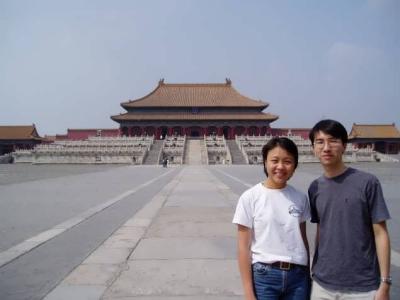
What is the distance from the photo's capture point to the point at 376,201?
2363 mm

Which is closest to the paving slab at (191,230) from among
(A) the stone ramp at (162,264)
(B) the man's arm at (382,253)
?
(A) the stone ramp at (162,264)

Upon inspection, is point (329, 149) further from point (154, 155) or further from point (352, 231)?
point (154, 155)

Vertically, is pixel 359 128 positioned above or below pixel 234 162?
above

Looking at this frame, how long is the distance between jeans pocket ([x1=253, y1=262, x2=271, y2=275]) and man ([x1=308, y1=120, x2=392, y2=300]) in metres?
0.33

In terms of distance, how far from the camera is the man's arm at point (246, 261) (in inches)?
95.8

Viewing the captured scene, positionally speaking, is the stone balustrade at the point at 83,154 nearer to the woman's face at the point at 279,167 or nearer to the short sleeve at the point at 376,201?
the woman's face at the point at 279,167

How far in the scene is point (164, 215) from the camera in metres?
8.02

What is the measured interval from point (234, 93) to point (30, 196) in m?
57.6

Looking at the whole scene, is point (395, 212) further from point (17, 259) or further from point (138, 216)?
point (17, 259)

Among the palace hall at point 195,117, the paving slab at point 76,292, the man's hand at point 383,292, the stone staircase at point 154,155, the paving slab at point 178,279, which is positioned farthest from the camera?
the palace hall at point 195,117

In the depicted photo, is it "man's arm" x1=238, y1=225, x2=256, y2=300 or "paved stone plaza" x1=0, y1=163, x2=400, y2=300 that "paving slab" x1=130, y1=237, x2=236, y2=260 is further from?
"man's arm" x1=238, y1=225, x2=256, y2=300

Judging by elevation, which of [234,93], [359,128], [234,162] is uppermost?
[234,93]

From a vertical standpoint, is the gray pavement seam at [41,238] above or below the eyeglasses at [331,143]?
below

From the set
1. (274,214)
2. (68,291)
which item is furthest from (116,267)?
(274,214)
